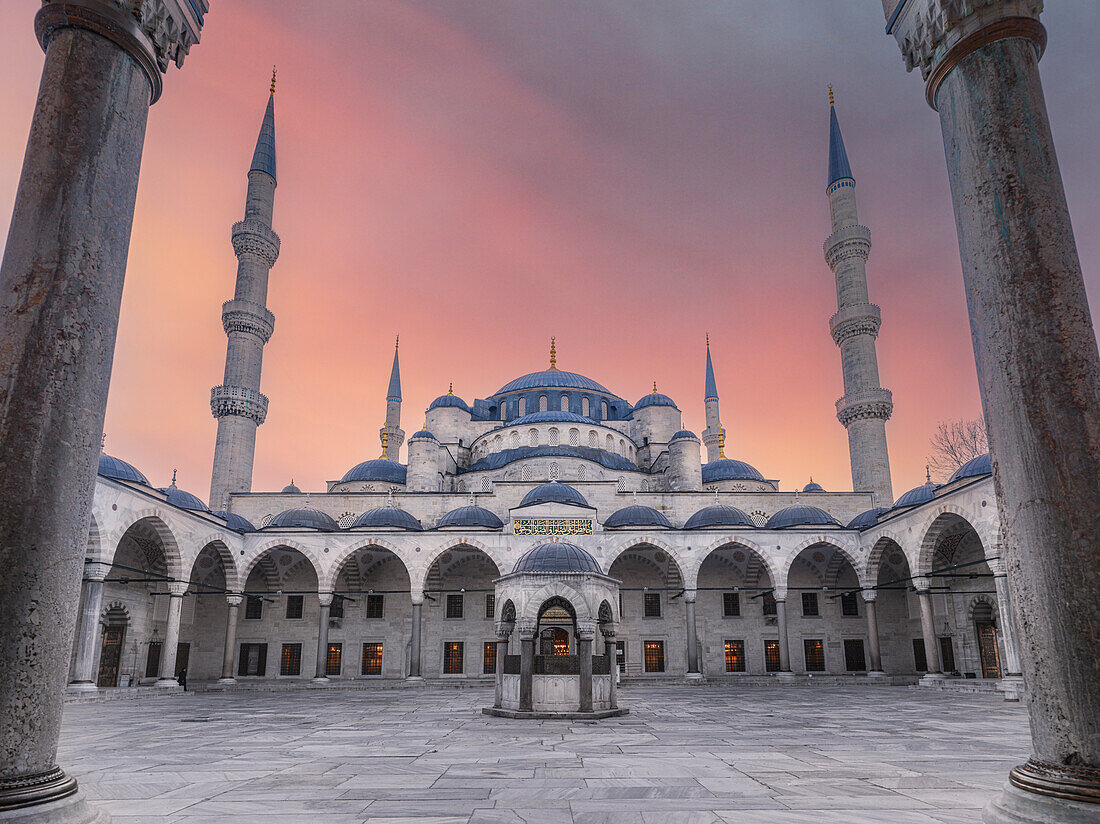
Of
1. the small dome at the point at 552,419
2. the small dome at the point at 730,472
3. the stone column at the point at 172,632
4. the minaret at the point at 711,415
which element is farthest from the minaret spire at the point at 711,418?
the stone column at the point at 172,632

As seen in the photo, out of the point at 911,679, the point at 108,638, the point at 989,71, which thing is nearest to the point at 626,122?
the point at 989,71

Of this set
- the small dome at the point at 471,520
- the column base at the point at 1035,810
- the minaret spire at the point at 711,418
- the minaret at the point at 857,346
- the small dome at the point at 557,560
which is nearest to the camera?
the column base at the point at 1035,810

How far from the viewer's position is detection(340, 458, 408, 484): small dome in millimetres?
34906

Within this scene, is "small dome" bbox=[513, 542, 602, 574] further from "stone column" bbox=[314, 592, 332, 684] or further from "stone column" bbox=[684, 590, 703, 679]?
"stone column" bbox=[314, 592, 332, 684]

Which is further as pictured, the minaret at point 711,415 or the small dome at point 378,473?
A: the minaret at point 711,415

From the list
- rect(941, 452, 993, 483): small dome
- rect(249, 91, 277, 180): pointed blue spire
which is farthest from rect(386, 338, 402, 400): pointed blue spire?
rect(941, 452, 993, 483): small dome

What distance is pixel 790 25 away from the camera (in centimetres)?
525

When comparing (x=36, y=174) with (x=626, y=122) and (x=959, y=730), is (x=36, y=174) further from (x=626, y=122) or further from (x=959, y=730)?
(x=626, y=122)

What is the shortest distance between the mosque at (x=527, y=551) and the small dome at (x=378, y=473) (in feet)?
0.60

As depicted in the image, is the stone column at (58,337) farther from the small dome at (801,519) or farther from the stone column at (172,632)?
the small dome at (801,519)

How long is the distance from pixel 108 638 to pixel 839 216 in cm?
3269

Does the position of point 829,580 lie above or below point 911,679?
above

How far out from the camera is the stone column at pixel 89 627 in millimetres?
17391

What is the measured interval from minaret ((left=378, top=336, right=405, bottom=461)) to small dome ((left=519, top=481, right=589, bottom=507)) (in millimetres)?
21588
